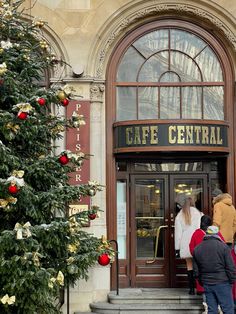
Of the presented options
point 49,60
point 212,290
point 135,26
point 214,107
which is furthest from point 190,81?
point 212,290

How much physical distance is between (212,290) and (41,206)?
2.90 m

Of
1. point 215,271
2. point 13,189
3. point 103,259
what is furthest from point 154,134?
point 13,189

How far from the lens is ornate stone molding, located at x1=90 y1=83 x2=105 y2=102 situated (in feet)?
40.2

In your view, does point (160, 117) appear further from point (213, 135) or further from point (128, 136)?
point (213, 135)

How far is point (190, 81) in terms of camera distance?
12.7 metres

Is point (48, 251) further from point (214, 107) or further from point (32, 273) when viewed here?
point (214, 107)

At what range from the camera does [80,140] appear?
12047 millimetres

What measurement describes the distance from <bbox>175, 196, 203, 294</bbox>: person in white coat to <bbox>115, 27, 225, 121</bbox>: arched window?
1917 millimetres

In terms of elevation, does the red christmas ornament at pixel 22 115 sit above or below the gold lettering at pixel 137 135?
below

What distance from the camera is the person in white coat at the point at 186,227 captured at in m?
11.8

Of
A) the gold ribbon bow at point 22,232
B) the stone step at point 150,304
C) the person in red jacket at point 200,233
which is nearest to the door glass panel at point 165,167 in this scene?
the person in red jacket at point 200,233

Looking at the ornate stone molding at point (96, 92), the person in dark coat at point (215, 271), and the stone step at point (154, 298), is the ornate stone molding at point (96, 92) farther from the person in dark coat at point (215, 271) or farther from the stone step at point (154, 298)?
the person in dark coat at point (215, 271)

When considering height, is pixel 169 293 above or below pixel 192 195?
below

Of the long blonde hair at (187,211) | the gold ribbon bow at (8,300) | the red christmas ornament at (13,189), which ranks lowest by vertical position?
the gold ribbon bow at (8,300)
